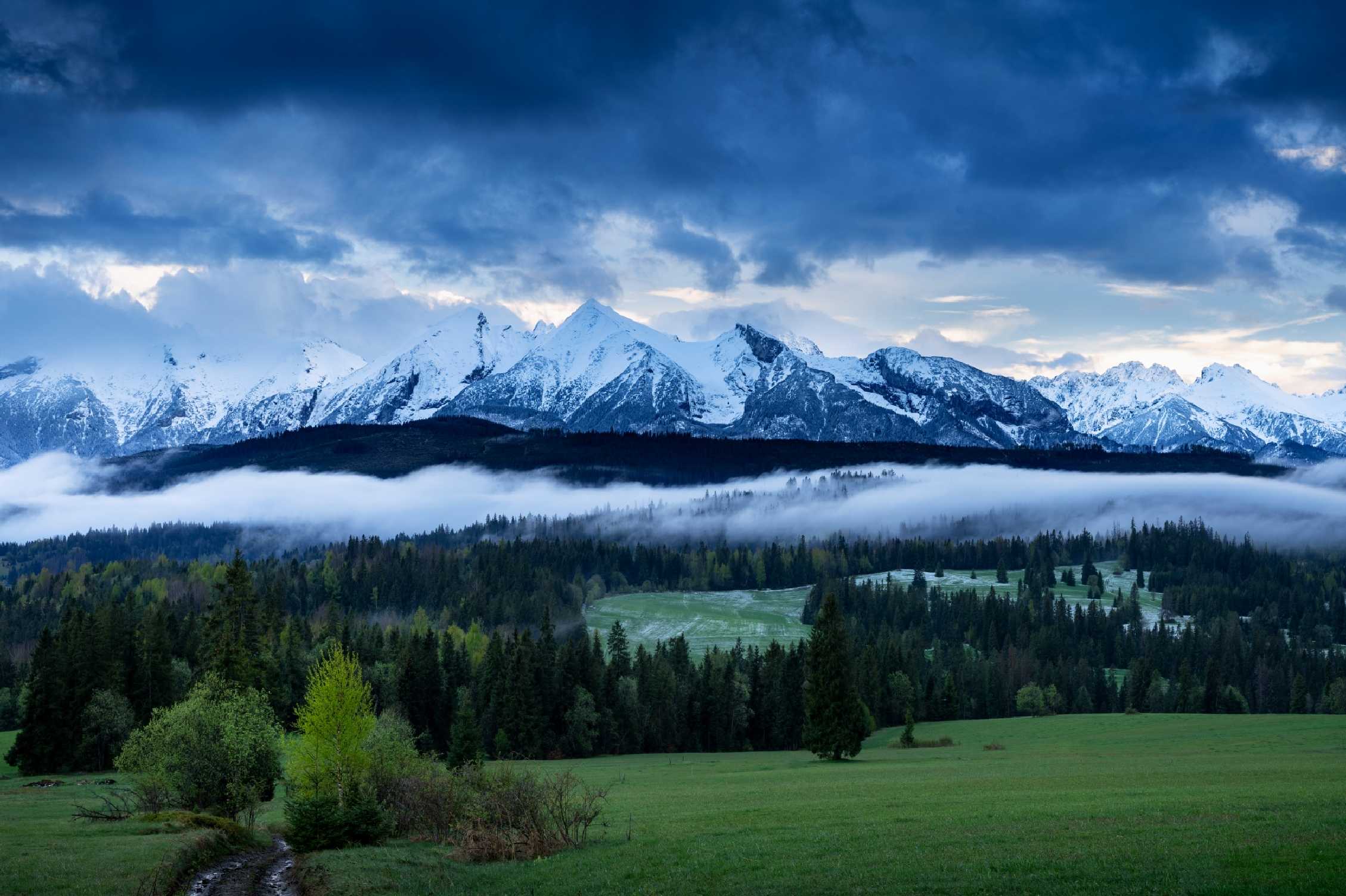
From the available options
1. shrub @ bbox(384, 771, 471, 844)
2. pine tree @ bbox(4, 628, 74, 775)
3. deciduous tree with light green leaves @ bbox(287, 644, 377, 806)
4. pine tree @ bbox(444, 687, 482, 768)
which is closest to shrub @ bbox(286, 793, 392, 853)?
shrub @ bbox(384, 771, 471, 844)

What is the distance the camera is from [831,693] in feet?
305

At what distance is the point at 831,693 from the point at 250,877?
59.1 m

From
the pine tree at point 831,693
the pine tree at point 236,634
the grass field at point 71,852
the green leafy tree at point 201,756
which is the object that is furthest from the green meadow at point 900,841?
the pine tree at point 831,693

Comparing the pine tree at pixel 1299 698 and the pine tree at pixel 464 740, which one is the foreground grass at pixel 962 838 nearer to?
the pine tree at pixel 464 740

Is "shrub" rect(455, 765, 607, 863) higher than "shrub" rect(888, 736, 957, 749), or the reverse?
"shrub" rect(455, 765, 607, 863)

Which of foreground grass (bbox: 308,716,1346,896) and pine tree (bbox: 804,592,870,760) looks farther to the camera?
pine tree (bbox: 804,592,870,760)

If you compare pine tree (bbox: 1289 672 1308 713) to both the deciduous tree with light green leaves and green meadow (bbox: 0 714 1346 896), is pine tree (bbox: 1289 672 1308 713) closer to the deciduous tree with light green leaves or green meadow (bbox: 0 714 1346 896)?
green meadow (bbox: 0 714 1346 896)

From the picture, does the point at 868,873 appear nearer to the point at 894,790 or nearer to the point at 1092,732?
the point at 894,790

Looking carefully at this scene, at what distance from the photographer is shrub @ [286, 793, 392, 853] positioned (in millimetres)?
47625

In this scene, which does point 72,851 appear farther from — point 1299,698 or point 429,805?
point 1299,698

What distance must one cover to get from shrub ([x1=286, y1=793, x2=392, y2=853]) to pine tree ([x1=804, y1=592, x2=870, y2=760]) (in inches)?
1998

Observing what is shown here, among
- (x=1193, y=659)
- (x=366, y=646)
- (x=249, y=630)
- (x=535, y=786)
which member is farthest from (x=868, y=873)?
(x=1193, y=659)

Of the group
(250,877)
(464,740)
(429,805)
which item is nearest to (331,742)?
(429,805)

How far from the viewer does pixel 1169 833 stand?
1411 inches
